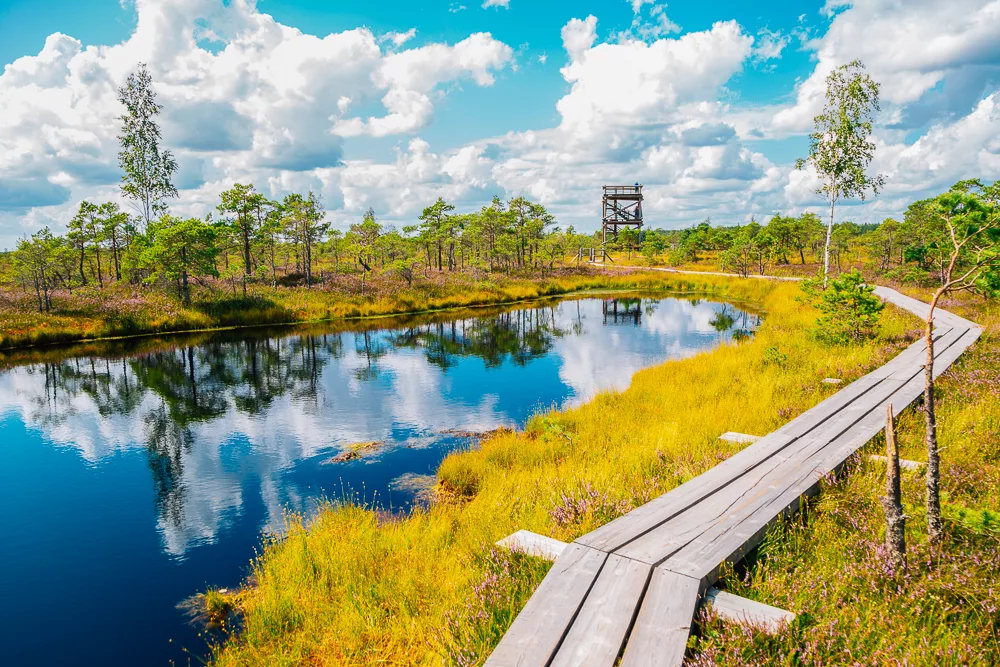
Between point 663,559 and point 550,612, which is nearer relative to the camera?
point 550,612

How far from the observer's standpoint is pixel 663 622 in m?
3.62

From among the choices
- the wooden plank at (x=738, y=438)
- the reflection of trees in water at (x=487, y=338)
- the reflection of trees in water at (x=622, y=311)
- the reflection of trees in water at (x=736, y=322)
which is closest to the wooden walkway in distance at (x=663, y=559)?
the wooden plank at (x=738, y=438)

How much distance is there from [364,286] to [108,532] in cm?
3141

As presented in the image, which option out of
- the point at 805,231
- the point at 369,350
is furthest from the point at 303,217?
the point at 805,231

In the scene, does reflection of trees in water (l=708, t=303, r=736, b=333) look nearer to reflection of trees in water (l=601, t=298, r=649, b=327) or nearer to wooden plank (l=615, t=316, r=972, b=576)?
reflection of trees in water (l=601, t=298, r=649, b=327)

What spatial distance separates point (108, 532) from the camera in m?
8.81

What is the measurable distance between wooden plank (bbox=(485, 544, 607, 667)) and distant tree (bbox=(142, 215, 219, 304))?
1198 inches

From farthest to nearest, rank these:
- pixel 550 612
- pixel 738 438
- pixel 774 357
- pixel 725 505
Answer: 1. pixel 774 357
2. pixel 738 438
3. pixel 725 505
4. pixel 550 612

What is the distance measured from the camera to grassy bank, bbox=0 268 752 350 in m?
25.2

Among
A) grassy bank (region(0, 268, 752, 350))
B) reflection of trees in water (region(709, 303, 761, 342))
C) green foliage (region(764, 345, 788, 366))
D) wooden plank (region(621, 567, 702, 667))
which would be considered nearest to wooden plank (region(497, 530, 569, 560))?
wooden plank (region(621, 567, 702, 667))

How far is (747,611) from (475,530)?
316 cm

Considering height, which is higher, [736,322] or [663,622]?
[663,622]

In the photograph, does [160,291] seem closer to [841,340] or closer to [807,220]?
[841,340]

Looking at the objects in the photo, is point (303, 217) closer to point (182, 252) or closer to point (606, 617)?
point (182, 252)
